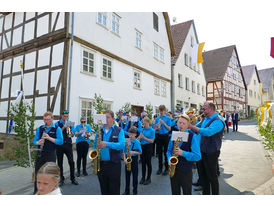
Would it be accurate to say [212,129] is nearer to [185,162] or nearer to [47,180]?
[185,162]

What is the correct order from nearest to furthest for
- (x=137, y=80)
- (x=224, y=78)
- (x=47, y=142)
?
1. (x=47, y=142)
2. (x=137, y=80)
3. (x=224, y=78)

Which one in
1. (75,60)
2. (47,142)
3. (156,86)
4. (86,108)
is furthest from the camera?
(156,86)

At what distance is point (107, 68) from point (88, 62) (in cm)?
163

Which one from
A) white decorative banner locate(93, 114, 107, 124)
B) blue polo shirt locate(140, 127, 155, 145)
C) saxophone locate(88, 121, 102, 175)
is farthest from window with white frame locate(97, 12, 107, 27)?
saxophone locate(88, 121, 102, 175)

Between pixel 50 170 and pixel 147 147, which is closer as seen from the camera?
pixel 50 170

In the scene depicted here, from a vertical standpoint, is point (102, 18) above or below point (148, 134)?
above

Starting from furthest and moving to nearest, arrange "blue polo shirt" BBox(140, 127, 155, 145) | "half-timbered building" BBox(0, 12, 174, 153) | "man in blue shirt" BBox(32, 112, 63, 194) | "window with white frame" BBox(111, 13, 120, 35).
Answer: "window with white frame" BBox(111, 13, 120, 35), "half-timbered building" BBox(0, 12, 174, 153), "blue polo shirt" BBox(140, 127, 155, 145), "man in blue shirt" BBox(32, 112, 63, 194)

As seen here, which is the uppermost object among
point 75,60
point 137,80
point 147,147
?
point 75,60

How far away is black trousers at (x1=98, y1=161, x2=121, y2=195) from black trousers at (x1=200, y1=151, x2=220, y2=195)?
170 centimetres

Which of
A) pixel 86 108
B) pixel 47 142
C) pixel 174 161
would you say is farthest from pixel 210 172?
pixel 86 108

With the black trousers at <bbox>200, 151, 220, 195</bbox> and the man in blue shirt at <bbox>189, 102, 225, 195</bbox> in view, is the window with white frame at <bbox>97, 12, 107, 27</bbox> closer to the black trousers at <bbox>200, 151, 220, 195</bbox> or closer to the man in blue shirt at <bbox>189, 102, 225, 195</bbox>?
the man in blue shirt at <bbox>189, 102, 225, 195</bbox>

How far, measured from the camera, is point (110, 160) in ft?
10.9

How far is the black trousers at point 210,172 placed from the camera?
3.64 meters

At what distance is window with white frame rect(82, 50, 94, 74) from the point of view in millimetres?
10998
